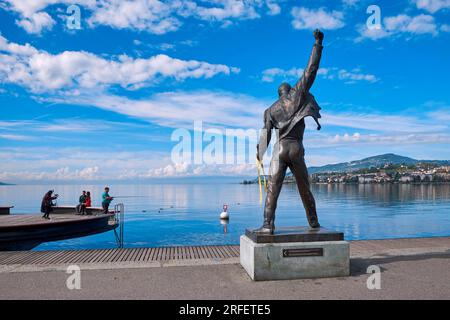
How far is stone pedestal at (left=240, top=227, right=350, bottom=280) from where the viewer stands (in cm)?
675

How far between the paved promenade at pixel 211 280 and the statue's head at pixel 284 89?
359cm

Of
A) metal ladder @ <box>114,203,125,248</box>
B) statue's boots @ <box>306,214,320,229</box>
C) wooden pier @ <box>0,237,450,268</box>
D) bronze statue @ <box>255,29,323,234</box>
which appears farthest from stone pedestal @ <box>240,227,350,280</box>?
metal ladder @ <box>114,203,125,248</box>

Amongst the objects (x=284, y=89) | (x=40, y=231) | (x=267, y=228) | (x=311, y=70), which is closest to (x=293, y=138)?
(x=284, y=89)

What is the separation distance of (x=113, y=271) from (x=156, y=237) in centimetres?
2059

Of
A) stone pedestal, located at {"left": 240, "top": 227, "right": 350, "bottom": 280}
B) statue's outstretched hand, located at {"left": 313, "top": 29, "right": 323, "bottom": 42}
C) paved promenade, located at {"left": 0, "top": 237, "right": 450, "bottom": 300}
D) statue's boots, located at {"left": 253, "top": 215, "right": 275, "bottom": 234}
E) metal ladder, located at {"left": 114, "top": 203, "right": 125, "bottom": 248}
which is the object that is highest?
statue's outstretched hand, located at {"left": 313, "top": 29, "right": 323, "bottom": 42}

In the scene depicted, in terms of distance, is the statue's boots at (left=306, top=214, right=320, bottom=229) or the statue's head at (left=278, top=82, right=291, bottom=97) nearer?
the statue's boots at (left=306, top=214, right=320, bottom=229)

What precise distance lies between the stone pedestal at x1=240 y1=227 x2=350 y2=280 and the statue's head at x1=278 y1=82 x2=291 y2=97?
9.04 ft

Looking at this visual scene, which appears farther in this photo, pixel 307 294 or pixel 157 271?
pixel 157 271

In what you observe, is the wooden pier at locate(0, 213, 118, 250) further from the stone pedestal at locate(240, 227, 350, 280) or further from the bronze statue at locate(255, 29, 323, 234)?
the bronze statue at locate(255, 29, 323, 234)

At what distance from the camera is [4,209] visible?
1056 inches

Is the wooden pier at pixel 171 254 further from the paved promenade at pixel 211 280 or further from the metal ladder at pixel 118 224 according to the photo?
the metal ladder at pixel 118 224

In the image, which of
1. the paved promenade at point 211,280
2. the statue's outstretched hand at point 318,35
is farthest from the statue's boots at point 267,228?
the statue's outstretched hand at point 318,35
